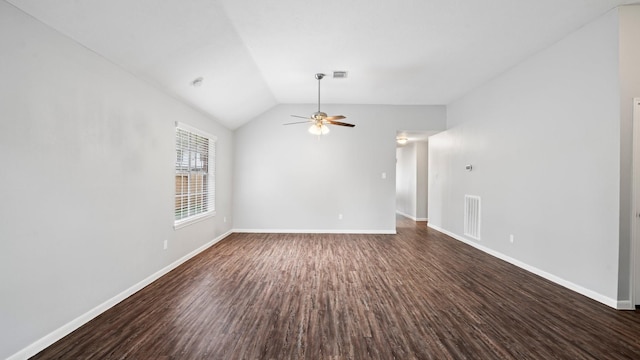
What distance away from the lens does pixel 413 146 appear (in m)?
8.51

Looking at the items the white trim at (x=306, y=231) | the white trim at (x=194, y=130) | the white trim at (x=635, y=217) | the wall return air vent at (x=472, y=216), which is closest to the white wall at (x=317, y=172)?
the white trim at (x=306, y=231)

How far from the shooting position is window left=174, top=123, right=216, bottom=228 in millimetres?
4066

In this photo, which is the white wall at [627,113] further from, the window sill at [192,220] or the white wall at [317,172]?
the window sill at [192,220]

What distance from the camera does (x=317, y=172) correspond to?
628cm

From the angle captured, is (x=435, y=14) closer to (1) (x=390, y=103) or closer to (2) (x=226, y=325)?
(1) (x=390, y=103)

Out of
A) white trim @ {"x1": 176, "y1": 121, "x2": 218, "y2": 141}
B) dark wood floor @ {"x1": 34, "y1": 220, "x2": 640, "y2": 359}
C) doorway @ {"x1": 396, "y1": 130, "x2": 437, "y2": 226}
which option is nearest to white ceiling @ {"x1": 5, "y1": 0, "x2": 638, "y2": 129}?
white trim @ {"x1": 176, "y1": 121, "x2": 218, "y2": 141}

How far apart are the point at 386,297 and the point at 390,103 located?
4.71 m

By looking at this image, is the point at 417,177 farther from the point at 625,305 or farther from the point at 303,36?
the point at 303,36

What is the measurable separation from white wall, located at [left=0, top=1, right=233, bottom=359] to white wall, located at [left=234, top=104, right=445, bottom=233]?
2.92 metres

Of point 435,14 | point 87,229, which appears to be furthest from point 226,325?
point 435,14

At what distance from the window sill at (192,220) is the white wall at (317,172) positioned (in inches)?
49.0

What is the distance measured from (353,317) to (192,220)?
3186 millimetres

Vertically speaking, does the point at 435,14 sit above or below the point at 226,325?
above

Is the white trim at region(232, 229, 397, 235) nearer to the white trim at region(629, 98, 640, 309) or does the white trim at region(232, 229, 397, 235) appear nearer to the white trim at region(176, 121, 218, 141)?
the white trim at region(176, 121, 218, 141)
